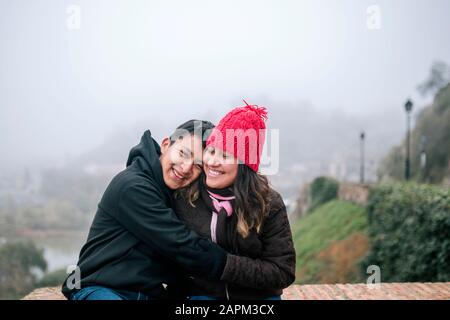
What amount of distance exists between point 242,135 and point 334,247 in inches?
611

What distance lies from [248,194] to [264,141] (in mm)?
338

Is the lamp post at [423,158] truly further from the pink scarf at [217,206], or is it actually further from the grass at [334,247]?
the pink scarf at [217,206]

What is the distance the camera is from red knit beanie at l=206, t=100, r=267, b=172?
2.68m

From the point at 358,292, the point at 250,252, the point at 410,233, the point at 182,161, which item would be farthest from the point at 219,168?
the point at 410,233

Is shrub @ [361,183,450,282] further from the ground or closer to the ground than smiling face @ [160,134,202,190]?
closer to the ground

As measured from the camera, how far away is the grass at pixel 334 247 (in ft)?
53.2

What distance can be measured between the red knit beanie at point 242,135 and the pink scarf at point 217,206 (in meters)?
0.24

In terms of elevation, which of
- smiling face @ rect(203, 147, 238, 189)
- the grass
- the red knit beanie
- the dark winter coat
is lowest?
the grass

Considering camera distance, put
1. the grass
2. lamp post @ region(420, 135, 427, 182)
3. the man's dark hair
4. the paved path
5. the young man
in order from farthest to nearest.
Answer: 1. lamp post @ region(420, 135, 427, 182)
2. the grass
3. the paved path
4. the man's dark hair
5. the young man

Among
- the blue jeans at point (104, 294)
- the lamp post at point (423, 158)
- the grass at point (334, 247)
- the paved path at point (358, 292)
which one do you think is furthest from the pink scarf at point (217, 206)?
the lamp post at point (423, 158)

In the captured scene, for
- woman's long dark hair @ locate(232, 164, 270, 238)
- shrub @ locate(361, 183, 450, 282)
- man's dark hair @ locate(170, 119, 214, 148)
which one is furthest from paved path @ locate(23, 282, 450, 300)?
shrub @ locate(361, 183, 450, 282)

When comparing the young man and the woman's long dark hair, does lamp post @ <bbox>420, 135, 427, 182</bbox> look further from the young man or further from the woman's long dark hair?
the young man

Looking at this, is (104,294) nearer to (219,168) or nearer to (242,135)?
(219,168)
